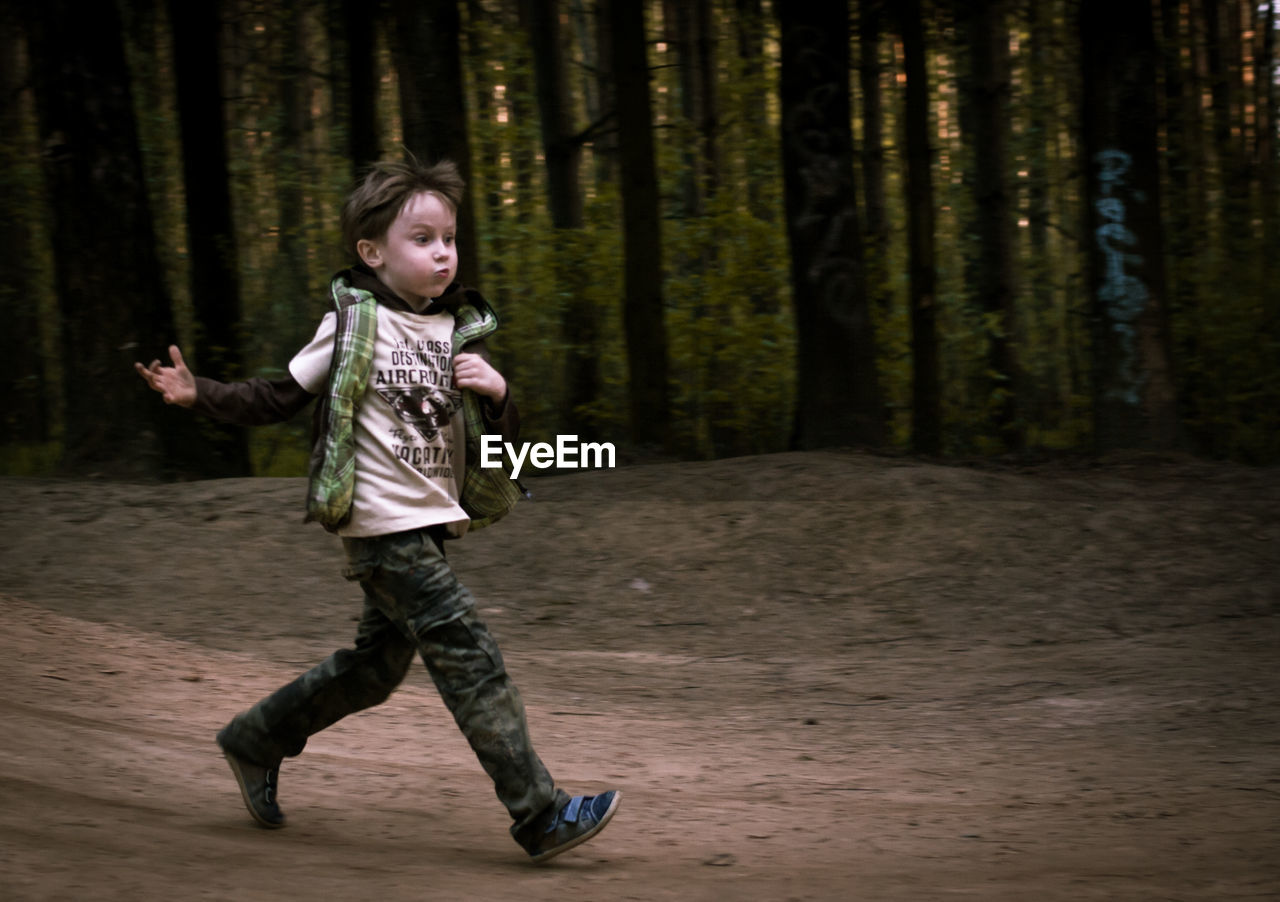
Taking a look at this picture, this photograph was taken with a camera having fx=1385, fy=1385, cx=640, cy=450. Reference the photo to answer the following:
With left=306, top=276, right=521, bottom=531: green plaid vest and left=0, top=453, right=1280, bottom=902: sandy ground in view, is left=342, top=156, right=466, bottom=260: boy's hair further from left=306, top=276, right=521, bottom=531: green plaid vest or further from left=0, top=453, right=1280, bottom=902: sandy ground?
left=0, top=453, right=1280, bottom=902: sandy ground

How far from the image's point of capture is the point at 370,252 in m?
4.43

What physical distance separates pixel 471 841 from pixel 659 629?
4.43 m

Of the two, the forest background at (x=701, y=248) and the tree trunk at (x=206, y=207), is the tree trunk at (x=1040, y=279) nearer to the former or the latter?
the forest background at (x=701, y=248)

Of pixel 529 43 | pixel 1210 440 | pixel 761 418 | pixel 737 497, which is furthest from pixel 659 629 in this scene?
pixel 529 43

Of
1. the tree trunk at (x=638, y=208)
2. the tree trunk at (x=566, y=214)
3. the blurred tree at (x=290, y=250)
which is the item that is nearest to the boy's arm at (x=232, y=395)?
the tree trunk at (x=638, y=208)

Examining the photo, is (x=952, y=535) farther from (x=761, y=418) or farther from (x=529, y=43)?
(x=529, y=43)

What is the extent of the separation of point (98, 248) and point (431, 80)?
10.1 ft

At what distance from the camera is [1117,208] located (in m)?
11.8

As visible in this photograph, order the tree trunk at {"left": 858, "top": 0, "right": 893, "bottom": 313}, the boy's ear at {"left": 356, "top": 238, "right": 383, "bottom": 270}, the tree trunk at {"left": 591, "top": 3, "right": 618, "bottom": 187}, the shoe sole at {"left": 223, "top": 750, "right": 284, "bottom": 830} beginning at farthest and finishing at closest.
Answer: the tree trunk at {"left": 591, "top": 3, "right": 618, "bottom": 187} → the tree trunk at {"left": 858, "top": 0, "right": 893, "bottom": 313} → the shoe sole at {"left": 223, "top": 750, "right": 284, "bottom": 830} → the boy's ear at {"left": 356, "top": 238, "right": 383, "bottom": 270}

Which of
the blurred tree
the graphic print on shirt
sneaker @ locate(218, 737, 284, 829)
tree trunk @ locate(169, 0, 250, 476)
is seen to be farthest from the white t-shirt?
the blurred tree

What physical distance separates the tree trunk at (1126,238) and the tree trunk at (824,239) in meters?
1.97

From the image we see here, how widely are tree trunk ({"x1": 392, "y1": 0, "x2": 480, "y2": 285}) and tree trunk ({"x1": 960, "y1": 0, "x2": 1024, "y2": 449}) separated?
5.37 metres

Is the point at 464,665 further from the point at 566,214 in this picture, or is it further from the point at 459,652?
the point at 566,214

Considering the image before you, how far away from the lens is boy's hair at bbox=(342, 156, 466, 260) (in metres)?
4.34
